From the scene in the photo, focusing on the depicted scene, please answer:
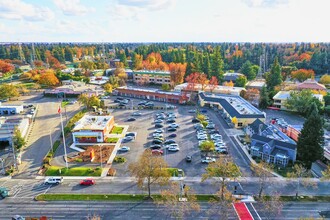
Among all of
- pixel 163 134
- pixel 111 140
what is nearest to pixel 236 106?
pixel 163 134

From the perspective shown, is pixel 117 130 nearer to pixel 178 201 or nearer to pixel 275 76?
pixel 178 201

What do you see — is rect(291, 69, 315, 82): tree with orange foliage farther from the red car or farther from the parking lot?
the red car

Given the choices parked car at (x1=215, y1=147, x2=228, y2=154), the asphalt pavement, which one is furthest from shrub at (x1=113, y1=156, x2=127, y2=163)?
parked car at (x1=215, y1=147, x2=228, y2=154)

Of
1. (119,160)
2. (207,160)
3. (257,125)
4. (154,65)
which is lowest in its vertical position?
(119,160)

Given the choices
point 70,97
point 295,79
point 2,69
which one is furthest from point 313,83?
point 2,69

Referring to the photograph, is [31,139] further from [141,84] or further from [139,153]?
[141,84]

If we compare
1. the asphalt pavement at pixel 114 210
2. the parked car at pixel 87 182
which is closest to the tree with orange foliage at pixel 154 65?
the parked car at pixel 87 182
